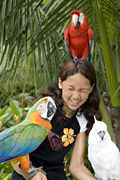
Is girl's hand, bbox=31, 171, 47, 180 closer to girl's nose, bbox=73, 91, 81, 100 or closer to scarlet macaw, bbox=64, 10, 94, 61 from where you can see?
girl's nose, bbox=73, 91, 81, 100

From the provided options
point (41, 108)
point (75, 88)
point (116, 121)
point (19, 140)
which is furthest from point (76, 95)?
point (116, 121)

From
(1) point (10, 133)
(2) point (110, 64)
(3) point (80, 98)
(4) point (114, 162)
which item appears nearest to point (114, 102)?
(2) point (110, 64)

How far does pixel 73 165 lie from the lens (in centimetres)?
84

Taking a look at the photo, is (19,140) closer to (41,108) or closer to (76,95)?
(41,108)

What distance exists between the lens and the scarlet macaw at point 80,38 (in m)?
0.77

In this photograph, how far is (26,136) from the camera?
65 centimetres

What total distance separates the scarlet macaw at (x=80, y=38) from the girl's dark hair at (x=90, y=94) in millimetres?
78

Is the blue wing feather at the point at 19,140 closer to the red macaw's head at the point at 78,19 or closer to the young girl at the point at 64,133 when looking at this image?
the young girl at the point at 64,133

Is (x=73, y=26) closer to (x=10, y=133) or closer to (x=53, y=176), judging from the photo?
(x=10, y=133)


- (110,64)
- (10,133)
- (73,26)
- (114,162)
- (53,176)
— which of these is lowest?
(53,176)

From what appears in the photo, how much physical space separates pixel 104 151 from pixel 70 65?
323mm

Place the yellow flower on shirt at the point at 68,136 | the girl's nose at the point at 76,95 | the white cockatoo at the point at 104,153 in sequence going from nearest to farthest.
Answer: the white cockatoo at the point at 104,153
the girl's nose at the point at 76,95
the yellow flower on shirt at the point at 68,136

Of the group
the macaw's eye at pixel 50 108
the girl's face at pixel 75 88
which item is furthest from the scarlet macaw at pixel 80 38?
the macaw's eye at pixel 50 108

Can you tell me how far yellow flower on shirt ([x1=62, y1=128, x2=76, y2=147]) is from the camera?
82 cm
